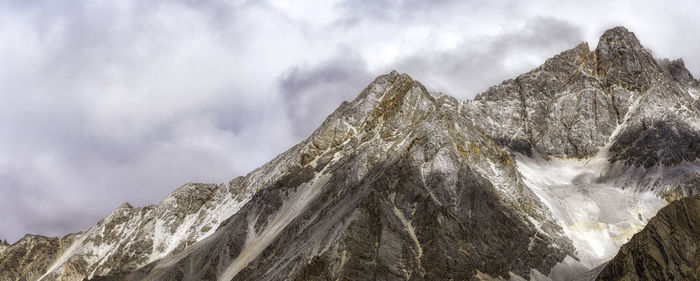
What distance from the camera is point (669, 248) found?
7256cm

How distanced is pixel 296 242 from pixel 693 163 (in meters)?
108

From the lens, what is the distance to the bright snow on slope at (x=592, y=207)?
14525 centimetres

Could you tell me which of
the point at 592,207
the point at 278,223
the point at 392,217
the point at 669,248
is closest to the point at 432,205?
the point at 392,217

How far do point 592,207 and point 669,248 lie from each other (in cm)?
9089

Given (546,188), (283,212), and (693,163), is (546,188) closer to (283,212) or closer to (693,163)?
(693,163)

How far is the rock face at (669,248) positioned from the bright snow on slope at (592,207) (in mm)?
60686

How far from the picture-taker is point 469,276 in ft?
412

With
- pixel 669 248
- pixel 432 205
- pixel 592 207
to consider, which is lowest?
pixel 592 207

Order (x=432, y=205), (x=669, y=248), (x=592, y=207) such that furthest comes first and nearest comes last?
1. (x=592, y=207)
2. (x=432, y=205)
3. (x=669, y=248)

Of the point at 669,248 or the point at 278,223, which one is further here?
the point at 278,223

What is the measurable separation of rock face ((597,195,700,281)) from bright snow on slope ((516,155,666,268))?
60.7m

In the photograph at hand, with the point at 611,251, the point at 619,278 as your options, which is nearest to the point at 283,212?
the point at 611,251

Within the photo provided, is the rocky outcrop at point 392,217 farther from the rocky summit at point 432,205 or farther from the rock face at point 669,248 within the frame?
the rock face at point 669,248

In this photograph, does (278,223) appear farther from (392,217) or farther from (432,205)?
(432,205)
